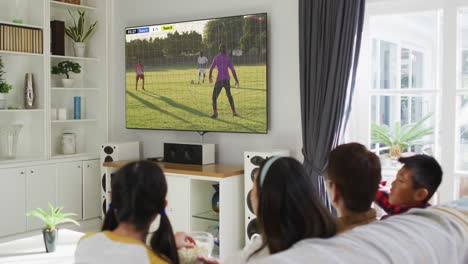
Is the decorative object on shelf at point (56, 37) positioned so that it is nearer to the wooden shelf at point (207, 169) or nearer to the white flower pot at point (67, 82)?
the white flower pot at point (67, 82)

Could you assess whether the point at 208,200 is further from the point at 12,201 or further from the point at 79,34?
the point at 79,34

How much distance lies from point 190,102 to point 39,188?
5.40ft

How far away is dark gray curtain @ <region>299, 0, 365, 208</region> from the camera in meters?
4.29

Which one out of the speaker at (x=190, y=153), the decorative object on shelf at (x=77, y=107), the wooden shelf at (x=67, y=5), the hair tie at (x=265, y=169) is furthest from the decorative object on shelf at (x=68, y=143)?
the hair tie at (x=265, y=169)

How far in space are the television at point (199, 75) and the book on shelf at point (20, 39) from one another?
34.7 inches

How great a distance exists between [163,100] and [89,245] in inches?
155

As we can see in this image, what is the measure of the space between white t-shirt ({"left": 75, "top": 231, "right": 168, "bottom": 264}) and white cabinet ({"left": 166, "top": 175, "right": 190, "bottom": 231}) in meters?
3.02

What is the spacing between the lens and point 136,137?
19.5ft

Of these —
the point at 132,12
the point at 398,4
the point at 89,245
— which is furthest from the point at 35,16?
the point at 89,245

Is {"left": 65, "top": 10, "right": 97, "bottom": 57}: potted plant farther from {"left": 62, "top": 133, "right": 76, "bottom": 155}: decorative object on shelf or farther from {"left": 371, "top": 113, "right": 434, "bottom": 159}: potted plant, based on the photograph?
{"left": 371, "top": 113, "right": 434, "bottom": 159}: potted plant

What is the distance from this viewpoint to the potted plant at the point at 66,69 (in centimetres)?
Result: 575

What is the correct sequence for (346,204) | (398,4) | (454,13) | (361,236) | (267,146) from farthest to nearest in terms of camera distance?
(267,146)
(398,4)
(454,13)
(346,204)
(361,236)

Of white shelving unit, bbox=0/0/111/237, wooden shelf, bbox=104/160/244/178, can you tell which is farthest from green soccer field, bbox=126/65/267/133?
white shelving unit, bbox=0/0/111/237

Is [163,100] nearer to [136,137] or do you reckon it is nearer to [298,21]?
[136,137]
